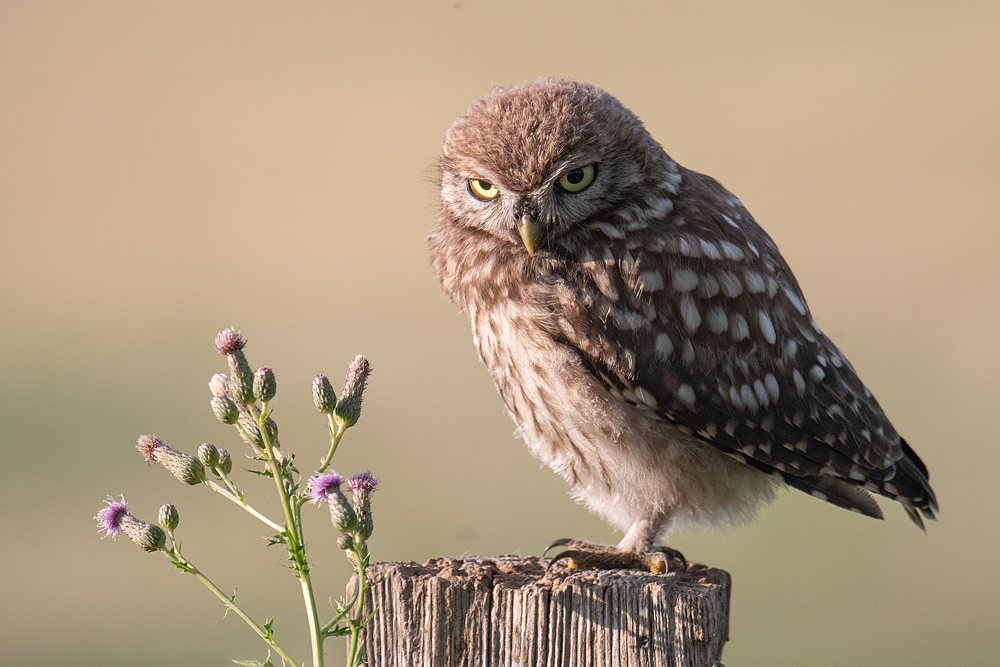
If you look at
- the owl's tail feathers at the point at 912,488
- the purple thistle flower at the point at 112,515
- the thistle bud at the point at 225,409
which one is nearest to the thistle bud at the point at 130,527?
the purple thistle flower at the point at 112,515

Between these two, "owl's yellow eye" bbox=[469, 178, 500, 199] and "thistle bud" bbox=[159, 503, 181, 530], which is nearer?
"thistle bud" bbox=[159, 503, 181, 530]

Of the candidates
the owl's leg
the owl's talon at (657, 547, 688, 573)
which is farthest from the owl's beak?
the owl's talon at (657, 547, 688, 573)

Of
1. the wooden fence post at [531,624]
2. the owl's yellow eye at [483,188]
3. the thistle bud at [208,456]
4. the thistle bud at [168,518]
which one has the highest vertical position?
the owl's yellow eye at [483,188]

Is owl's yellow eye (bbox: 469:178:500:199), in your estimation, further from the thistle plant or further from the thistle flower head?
the thistle flower head

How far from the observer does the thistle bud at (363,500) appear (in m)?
2.19

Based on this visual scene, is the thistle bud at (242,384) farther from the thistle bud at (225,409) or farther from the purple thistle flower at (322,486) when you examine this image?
the purple thistle flower at (322,486)

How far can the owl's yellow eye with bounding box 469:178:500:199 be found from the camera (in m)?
3.52

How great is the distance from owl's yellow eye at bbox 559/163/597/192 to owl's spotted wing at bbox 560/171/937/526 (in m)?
0.14

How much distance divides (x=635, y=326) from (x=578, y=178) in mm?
513

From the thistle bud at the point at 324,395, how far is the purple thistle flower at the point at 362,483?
157 mm

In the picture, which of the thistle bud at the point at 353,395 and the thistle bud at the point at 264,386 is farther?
the thistle bud at the point at 353,395

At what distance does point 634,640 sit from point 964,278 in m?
16.7

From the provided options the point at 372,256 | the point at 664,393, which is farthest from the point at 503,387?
the point at 372,256

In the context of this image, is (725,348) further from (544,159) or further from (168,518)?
(168,518)
